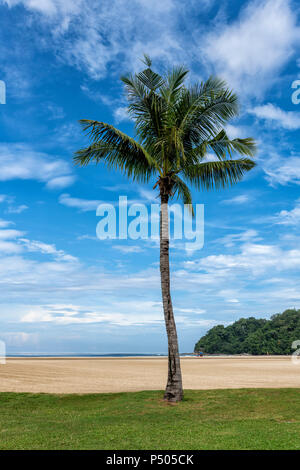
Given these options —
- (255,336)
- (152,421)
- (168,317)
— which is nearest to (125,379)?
(168,317)

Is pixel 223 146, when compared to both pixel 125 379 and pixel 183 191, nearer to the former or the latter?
pixel 183 191

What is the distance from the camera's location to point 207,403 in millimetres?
15156

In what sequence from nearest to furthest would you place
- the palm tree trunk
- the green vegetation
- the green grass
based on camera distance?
1. the green grass
2. the palm tree trunk
3. the green vegetation

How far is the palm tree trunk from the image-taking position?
15781 mm

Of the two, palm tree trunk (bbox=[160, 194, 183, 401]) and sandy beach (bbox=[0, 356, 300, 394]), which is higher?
palm tree trunk (bbox=[160, 194, 183, 401])

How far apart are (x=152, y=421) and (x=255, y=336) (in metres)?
119

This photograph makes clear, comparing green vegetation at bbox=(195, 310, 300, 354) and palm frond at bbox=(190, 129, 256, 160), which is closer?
palm frond at bbox=(190, 129, 256, 160)

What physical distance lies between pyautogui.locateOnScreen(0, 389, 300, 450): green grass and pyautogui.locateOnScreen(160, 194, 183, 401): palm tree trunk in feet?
1.85

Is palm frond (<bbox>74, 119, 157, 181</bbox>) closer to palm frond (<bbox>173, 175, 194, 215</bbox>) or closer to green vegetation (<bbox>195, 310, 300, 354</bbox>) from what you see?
palm frond (<bbox>173, 175, 194, 215</bbox>)

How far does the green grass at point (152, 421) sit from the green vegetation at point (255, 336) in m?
98.7

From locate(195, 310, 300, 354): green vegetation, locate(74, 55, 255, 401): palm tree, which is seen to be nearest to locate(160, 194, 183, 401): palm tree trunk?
locate(74, 55, 255, 401): palm tree

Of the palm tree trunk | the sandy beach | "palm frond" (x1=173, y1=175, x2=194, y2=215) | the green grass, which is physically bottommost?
the sandy beach

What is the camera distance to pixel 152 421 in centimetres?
1196
